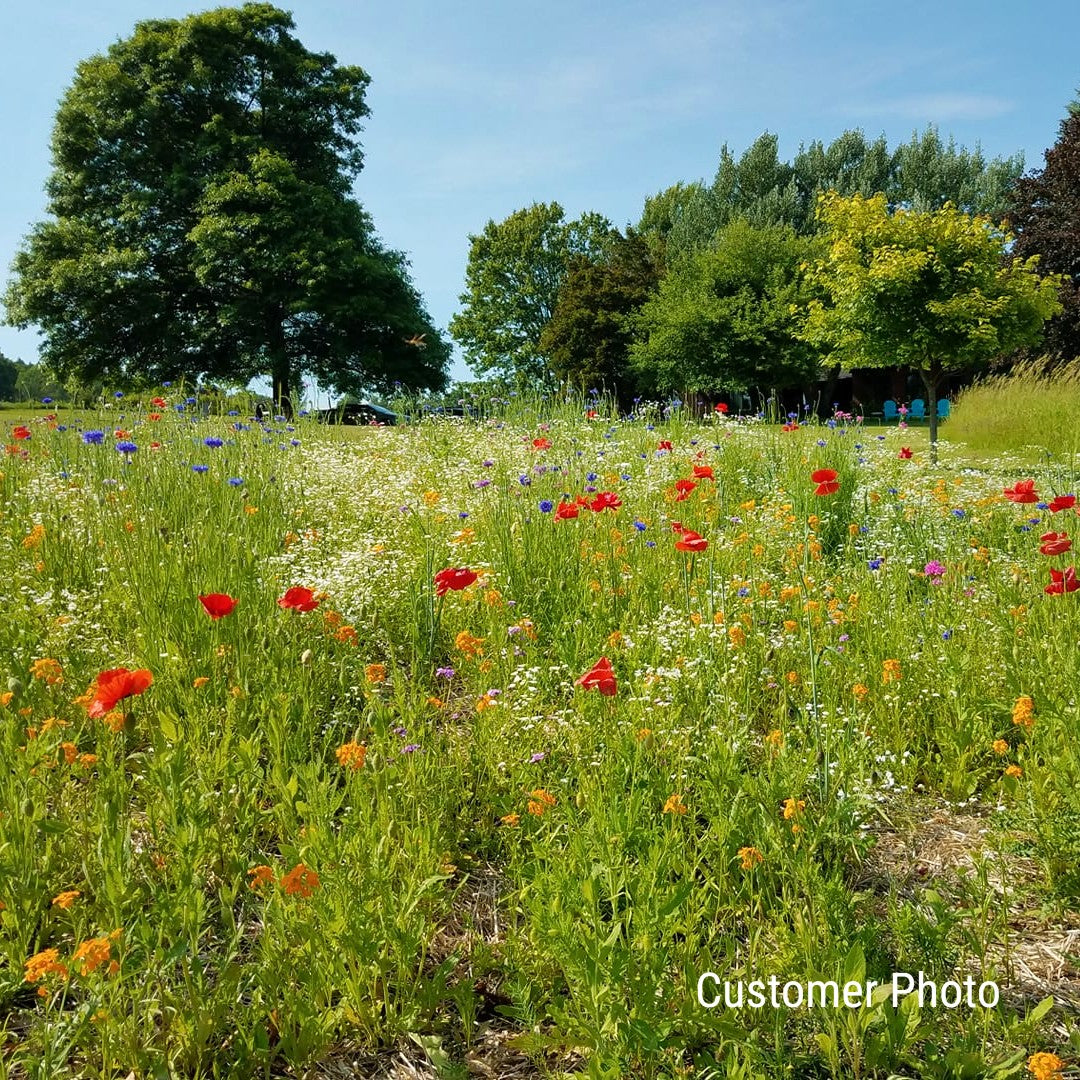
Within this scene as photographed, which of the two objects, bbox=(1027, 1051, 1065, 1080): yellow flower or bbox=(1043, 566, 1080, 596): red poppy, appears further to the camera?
bbox=(1043, 566, 1080, 596): red poppy

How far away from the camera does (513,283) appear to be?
40.9 metres

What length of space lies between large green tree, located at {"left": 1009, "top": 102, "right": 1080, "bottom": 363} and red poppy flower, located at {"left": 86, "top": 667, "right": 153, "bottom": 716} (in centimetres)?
2632

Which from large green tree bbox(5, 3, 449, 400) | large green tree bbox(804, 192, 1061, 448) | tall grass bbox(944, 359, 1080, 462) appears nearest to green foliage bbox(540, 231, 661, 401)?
large green tree bbox(5, 3, 449, 400)

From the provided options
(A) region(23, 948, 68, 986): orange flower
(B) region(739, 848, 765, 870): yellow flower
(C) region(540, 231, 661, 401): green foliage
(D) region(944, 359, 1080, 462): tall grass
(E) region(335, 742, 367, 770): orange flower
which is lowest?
(B) region(739, 848, 765, 870): yellow flower

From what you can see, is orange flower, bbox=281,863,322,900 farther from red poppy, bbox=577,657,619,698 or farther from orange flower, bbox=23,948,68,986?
red poppy, bbox=577,657,619,698

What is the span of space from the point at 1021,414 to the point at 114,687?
1384 centimetres

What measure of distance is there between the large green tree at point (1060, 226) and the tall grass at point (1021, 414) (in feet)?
26.7

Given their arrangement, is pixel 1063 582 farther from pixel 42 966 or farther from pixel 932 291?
pixel 932 291

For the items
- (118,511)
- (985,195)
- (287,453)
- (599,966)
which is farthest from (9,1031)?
(985,195)

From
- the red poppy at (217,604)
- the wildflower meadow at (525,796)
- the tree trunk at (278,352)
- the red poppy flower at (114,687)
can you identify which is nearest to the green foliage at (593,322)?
the tree trunk at (278,352)

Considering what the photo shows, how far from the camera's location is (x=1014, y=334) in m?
14.4

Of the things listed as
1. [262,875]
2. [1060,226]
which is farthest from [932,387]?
[262,875]

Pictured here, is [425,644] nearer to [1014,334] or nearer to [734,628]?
[734,628]

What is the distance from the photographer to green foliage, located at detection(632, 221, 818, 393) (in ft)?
94.9
